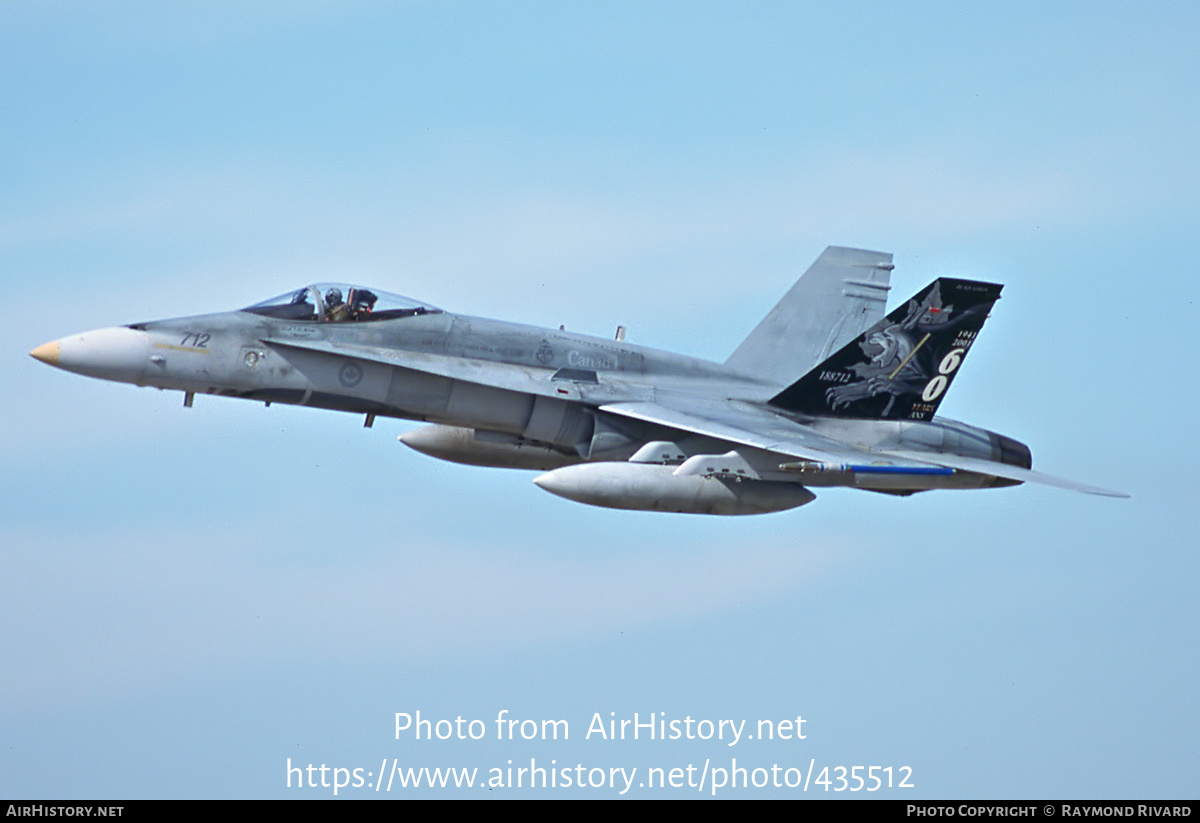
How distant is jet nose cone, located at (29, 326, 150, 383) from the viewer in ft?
65.4

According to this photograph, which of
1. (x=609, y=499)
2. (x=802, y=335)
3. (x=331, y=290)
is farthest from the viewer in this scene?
(x=802, y=335)

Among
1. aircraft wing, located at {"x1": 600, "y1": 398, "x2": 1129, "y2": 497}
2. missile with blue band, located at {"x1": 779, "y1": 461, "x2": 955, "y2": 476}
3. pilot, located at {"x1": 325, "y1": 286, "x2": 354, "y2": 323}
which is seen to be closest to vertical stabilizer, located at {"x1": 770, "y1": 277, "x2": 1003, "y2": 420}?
aircraft wing, located at {"x1": 600, "y1": 398, "x2": 1129, "y2": 497}

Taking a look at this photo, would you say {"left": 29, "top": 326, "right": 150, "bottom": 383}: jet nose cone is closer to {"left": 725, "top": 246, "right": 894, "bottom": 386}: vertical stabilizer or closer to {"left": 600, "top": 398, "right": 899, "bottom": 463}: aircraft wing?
{"left": 600, "top": 398, "right": 899, "bottom": 463}: aircraft wing

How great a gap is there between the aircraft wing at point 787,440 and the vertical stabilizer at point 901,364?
0.58m

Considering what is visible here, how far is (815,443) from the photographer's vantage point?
21312 millimetres

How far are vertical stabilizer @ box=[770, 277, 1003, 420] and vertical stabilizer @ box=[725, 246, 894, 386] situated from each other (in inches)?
84.1

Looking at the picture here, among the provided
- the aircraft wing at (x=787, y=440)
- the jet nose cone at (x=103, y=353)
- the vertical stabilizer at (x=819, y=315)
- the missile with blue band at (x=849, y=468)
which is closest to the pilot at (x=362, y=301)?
the jet nose cone at (x=103, y=353)

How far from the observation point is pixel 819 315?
25.7 metres

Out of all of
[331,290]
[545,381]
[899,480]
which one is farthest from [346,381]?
[899,480]

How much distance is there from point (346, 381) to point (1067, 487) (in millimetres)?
9499

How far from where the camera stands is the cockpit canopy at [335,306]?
21078 millimetres

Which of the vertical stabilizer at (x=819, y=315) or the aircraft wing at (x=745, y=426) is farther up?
the vertical stabilizer at (x=819, y=315)

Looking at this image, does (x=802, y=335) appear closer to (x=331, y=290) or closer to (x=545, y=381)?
(x=545, y=381)

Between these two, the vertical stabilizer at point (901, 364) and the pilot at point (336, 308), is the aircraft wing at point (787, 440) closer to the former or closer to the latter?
the vertical stabilizer at point (901, 364)
